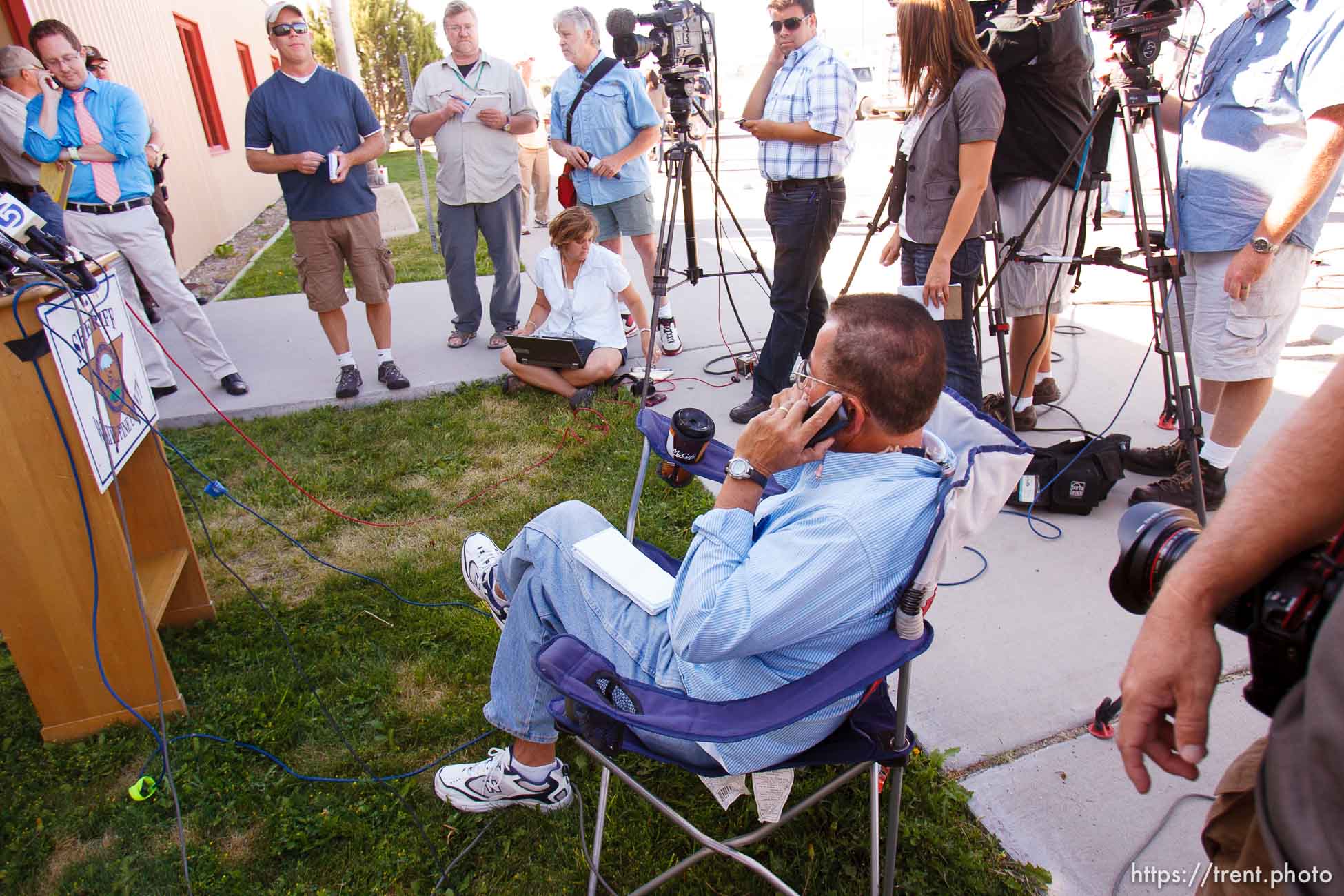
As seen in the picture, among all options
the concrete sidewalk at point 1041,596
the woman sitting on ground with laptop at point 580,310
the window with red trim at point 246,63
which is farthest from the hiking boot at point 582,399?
the window with red trim at point 246,63

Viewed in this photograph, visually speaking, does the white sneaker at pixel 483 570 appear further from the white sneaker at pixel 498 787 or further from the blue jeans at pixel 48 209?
the blue jeans at pixel 48 209

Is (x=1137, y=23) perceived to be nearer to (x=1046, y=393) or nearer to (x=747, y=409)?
(x=1046, y=393)

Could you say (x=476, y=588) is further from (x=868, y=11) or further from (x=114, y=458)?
(x=868, y=11)

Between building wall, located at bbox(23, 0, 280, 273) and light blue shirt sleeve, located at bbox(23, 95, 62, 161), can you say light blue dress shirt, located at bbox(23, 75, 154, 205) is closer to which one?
light blue shirt sleeve, located at bbox(23, 95, 62, 161)

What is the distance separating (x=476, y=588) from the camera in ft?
7.43

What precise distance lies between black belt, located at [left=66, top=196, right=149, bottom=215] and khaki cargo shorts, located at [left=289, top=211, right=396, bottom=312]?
2.76ft

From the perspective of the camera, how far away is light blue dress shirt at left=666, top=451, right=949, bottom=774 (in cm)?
127

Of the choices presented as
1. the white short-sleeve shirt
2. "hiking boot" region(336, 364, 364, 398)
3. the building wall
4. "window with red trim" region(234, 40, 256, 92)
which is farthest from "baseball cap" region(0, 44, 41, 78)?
"window with red trim" region(234, 40, 256, 92)

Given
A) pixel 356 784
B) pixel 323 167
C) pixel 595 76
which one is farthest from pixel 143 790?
pixel 595 76

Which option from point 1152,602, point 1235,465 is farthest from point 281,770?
point 1235,465

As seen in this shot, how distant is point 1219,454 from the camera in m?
2.91

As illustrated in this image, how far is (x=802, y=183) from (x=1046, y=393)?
1.62 meters

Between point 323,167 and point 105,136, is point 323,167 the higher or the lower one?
the lower one

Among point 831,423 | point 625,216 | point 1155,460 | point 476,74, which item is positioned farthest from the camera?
point 625,216
